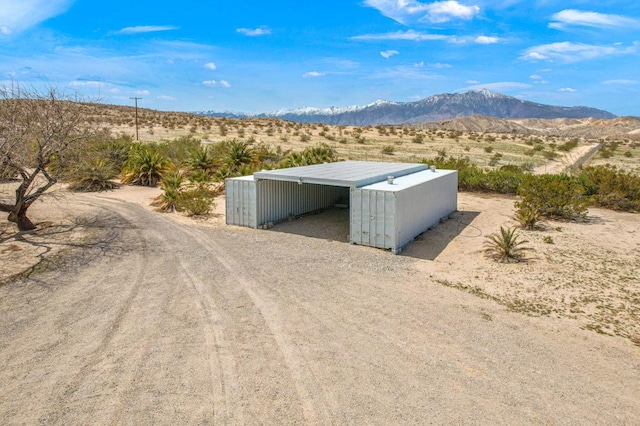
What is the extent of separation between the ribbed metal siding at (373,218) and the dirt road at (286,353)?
6.07 ft

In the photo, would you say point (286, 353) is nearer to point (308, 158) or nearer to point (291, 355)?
point (291, 355)

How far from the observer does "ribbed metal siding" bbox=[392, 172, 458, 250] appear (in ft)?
45.0

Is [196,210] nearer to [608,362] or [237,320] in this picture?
[237,320]

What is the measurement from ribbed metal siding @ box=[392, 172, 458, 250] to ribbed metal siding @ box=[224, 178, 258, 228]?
17.2ft

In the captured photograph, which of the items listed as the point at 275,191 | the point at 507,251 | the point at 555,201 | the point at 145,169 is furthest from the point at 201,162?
the point at 507,251

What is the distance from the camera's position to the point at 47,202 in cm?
1969

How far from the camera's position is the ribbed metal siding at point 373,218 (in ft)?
44.0

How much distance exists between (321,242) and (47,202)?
12.3 meters

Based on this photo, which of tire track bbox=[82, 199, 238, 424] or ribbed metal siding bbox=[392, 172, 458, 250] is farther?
ribbed metal siding bbox=[392, 172, 458, 250]

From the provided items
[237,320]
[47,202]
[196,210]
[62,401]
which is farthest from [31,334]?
[47,202]

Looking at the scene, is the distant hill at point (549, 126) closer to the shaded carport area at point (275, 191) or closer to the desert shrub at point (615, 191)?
the desert shrub at point (615, 191)

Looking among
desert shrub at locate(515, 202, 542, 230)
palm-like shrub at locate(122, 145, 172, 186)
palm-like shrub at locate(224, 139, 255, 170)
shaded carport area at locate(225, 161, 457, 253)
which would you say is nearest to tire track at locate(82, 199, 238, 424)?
shaded carport area at locate(225, 161, 457, 253)

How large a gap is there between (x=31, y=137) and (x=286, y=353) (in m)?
11.4

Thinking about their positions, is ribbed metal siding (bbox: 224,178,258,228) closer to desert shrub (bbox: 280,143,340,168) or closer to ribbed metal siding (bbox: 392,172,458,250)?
ribbed metal siding (bbox: 392,172,458,250)
